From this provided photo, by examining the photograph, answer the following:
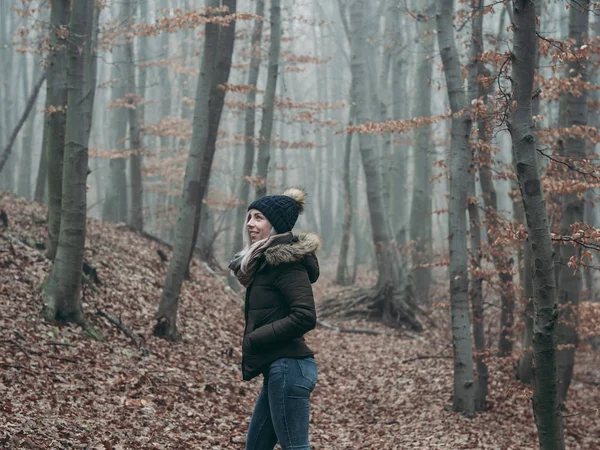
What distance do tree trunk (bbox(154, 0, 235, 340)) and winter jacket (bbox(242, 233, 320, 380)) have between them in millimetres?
6054

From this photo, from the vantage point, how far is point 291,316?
3.78 meters

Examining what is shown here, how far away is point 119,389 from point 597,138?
6.58 meters

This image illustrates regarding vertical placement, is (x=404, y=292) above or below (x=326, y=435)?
above

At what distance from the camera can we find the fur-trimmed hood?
3.90 meters

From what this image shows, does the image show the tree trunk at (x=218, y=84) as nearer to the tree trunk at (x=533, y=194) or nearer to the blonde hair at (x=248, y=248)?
the blonde hair at (x=248, y=248)

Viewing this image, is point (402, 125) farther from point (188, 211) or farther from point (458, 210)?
point (188, 211)

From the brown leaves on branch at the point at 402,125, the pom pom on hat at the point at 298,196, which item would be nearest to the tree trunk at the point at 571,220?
the brown leaves on branch at the point at 402,125

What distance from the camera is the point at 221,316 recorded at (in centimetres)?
1260

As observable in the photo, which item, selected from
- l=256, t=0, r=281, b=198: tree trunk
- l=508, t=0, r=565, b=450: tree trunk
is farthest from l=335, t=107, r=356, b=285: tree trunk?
l=508, t=0, r=565, b=450: tree trunk

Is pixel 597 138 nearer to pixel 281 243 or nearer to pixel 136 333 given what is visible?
pixel 281 243

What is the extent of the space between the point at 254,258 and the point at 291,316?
0.46 metres

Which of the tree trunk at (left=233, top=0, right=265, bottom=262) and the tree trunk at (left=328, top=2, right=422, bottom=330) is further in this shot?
the tree trunk at (left=233, top=0, right=265, bottom=262)

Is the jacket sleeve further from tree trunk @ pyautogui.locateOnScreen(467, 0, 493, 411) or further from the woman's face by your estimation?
tree trunk @ pyautogui.locateOnScreen(467, 0, 493, 411)

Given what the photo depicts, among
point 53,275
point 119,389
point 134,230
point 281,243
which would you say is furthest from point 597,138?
point 134,230
